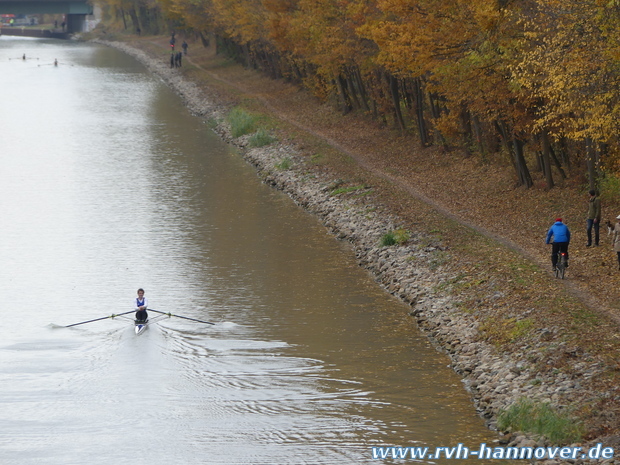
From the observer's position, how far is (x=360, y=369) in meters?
22.2

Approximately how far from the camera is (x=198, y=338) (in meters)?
24.5

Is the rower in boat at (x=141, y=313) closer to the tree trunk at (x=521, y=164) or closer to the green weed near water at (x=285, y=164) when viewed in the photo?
the tree trunk at (x=521, y=164)

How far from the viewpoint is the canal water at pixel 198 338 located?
1877cm

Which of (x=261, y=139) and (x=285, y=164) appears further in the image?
(x=261, y=139)

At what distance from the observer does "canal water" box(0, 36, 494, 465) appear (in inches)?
739

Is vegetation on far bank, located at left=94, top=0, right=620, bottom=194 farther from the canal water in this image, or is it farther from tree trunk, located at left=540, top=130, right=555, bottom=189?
the canal water

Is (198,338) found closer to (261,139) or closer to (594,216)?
(594,216)

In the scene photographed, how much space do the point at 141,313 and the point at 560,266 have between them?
11.6 m

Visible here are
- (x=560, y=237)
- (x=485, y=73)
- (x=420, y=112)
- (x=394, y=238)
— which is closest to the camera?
(x=560, y=237)

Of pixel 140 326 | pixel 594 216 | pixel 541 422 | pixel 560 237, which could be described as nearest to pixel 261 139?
pixel 594 216

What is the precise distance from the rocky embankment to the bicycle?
195 centimetres

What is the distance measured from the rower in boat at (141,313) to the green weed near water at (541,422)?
10.7 metres

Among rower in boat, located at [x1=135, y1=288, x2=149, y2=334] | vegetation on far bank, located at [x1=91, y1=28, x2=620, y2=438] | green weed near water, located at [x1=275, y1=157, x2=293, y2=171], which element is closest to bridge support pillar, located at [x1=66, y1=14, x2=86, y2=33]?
vegetation on far bank, located at [x1=91, y1=28, x2=620, y2=438]

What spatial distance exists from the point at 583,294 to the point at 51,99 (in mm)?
62831
